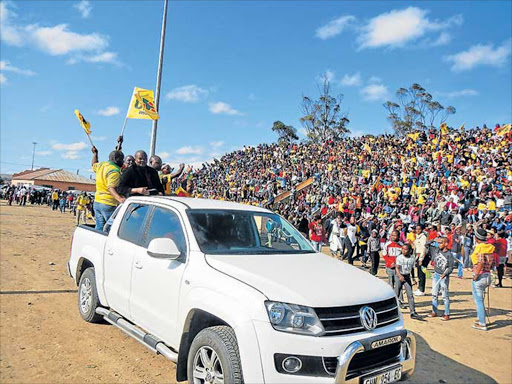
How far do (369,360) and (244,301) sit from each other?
1009 millimetres

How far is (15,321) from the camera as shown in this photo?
16.2 feet

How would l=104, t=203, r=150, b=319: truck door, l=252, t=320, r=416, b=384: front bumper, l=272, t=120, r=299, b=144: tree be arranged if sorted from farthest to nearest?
1. l=272, t=120, r=299, b=144: tree
2. l=104, t=203, r=150, b=319: truck door
3. l=252, t=320, r=416, b=384: front bumper

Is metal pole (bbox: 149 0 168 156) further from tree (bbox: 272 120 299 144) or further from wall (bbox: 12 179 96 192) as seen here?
wall (bbox: 12 179 96 192)

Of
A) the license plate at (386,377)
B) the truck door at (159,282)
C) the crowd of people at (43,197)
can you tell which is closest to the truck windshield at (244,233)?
the truck door at (159,282)

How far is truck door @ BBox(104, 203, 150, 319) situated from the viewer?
409 centimetres

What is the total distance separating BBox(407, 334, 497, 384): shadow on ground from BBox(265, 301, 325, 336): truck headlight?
2.47 metres

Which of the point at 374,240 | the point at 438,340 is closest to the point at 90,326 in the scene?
the point at 438,340

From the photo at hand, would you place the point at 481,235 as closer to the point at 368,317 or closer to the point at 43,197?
the point at 368,317

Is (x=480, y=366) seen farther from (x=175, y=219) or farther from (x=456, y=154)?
(x=456, y=154)

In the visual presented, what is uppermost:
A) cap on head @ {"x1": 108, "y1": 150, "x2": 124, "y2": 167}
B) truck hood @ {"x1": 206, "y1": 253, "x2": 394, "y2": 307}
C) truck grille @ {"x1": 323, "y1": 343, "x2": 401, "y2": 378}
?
cap on head @ {"x1": 108, "y1": 150, "x2": 124, "y2": 167}

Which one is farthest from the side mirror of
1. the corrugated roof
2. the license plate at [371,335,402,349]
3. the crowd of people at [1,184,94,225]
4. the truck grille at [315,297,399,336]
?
the corrugated roof

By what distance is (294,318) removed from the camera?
8.67 ft

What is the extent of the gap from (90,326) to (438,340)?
5.10 m

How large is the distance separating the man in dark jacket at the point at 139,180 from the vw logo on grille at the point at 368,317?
11.7ft
